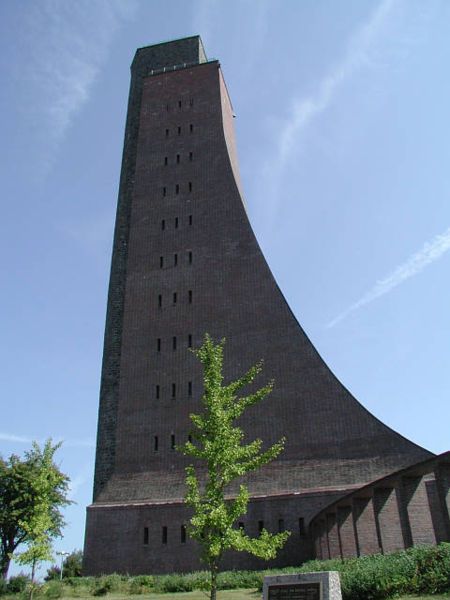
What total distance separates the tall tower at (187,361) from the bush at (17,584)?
2.33 meters

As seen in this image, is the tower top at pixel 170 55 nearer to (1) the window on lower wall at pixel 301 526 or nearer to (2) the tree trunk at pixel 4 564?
(1) the window on lower wall at pixel 301 526

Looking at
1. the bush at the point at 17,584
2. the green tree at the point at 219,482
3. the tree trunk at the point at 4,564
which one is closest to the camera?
the green tree at the point at 219,482

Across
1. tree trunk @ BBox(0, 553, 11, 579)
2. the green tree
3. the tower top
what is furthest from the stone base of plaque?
the tower top

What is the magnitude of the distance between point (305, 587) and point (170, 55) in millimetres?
34636

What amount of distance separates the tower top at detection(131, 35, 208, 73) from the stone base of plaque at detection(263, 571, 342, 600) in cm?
3278

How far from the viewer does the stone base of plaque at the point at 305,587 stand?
8.32 meters

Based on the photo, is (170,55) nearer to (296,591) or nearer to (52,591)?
(52,591)

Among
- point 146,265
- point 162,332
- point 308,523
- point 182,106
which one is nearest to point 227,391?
point 308,523

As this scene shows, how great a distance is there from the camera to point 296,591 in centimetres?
861

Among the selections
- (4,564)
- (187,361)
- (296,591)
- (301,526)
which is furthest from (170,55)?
(296,591)

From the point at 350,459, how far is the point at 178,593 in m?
7.58

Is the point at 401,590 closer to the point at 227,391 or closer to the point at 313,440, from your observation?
the point at 227,391

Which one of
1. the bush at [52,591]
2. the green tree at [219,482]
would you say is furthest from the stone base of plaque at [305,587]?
the bush at [52,591]

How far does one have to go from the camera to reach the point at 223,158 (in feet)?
98.3
